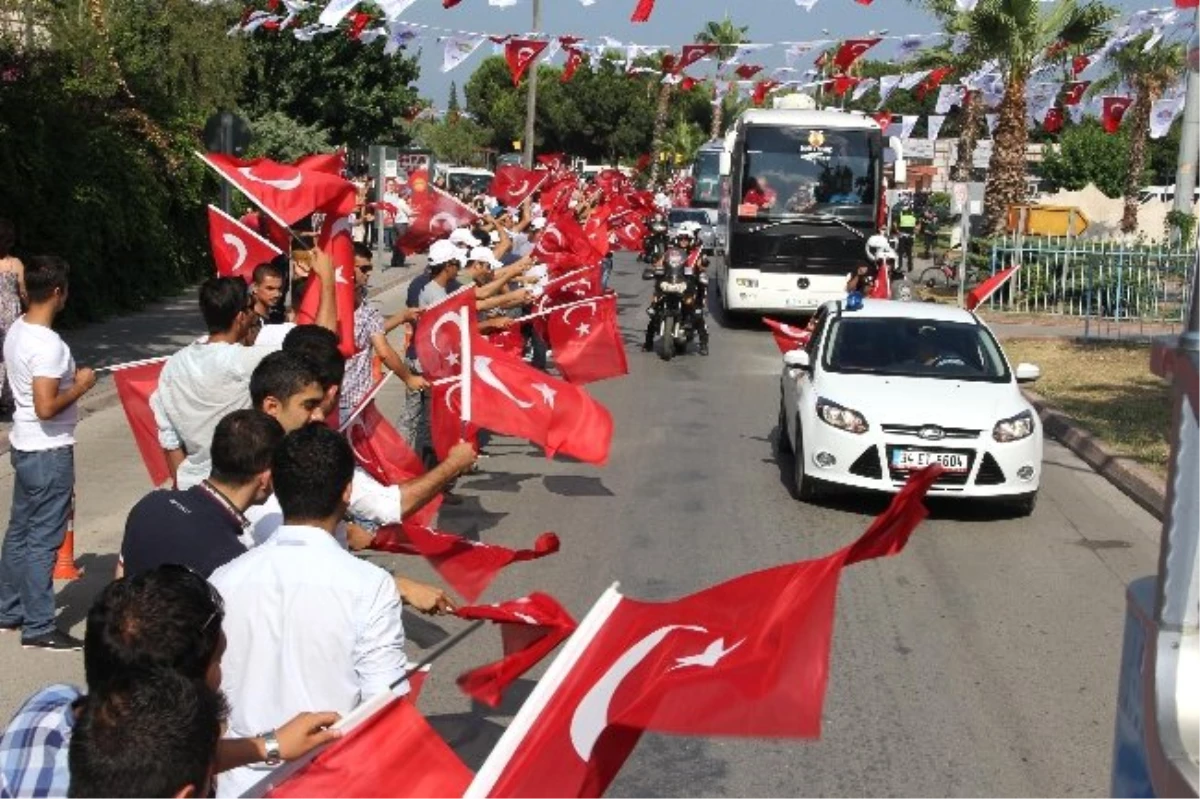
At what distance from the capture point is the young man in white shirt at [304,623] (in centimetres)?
402

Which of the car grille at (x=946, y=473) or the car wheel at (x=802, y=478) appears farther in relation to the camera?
the car wheel at (x=802, y=478)

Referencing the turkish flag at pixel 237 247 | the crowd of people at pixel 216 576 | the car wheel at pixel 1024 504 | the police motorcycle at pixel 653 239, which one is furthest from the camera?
the police motorcycle at pixel 653 239

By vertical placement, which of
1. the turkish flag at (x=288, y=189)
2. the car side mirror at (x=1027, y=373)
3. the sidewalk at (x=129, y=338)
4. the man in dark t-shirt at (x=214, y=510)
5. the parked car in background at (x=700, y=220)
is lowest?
the parked car in background at (x=700, y=220)

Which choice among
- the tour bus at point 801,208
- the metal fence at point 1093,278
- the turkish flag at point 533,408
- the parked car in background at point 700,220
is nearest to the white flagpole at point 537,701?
the turkish flag at point 533,408

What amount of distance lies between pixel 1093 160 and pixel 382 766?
76664 mm

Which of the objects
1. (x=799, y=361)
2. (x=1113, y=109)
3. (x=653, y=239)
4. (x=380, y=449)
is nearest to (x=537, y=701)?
(x=380, y=449)

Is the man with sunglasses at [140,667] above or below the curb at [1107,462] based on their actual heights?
above

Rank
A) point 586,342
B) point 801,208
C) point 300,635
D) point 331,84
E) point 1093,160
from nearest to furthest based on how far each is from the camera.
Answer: point 300,635 → point 586,342 → point 801,208 → point 331,84 → point 1093,160

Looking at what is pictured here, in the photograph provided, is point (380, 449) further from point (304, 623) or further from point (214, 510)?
point (304, 623)

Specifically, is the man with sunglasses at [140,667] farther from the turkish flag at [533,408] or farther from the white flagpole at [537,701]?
the turkish flag at [533,408]

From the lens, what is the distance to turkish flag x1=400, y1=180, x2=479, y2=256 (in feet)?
56.4

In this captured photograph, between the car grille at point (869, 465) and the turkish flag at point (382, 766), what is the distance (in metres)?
8.24

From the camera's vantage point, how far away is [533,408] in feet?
31.2

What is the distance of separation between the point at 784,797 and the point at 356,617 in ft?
9.23
